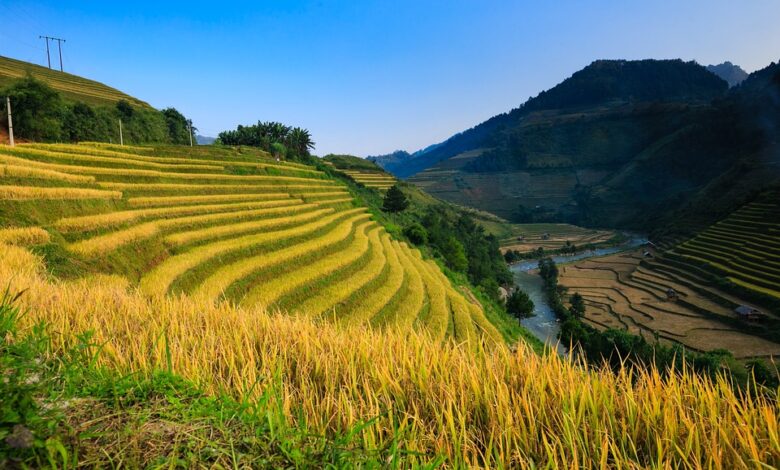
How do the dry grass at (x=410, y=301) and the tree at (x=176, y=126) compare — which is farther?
the tree at (x=176, y=126)

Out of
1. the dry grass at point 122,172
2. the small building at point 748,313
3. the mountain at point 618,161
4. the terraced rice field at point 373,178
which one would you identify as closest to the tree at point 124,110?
the dry grass at point 122,172

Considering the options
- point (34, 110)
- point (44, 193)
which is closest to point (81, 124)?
point (34, 110)

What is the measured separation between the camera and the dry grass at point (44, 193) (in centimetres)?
867

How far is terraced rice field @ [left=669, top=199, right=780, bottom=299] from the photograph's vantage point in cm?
3359

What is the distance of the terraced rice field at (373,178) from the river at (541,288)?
28041mm

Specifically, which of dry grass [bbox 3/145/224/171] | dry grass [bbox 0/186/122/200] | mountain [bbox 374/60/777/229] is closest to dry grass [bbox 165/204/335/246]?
dry grass [bbox 0/186/122/200]

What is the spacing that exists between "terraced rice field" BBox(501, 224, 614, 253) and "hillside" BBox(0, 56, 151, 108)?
7241 cm

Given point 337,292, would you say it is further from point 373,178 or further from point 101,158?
point 373,178

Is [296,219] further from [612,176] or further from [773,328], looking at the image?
[612,176]

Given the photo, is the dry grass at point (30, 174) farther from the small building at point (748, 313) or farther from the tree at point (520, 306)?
the small building at point (748, 313)

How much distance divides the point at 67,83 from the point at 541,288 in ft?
245

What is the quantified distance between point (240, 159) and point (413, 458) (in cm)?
2892

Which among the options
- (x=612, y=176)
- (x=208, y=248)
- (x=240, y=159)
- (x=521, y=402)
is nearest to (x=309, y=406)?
(x=521, y=402)

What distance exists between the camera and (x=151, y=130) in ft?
145
